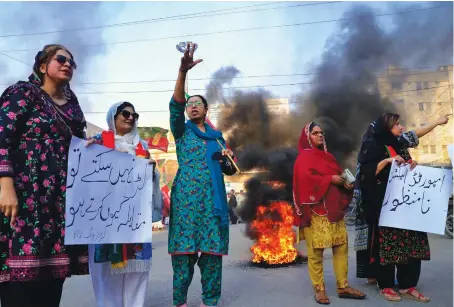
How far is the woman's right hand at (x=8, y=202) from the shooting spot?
1.99 meters

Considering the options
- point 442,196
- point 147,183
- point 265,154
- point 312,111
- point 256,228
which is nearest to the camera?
point 147,183

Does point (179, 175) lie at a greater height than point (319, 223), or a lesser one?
greater

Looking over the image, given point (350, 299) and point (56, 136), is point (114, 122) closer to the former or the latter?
point (56, 136)

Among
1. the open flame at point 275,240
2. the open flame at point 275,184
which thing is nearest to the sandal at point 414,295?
the open flame at point 275,240

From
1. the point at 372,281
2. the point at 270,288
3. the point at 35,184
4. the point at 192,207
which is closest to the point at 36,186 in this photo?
the point at 35,184

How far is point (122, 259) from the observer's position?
10.2 feet

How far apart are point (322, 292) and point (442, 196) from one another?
1.51 m

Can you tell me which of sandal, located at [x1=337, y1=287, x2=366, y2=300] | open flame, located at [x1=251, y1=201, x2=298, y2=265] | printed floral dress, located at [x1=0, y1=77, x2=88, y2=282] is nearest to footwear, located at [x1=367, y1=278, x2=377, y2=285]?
sandal, located at [x1=337, y1=287, x2=366, y2=300]

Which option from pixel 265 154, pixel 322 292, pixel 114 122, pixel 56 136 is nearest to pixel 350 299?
pixel 322 292

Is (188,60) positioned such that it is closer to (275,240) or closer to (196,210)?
(196,210)

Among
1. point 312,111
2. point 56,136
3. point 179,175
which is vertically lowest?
point 179,175

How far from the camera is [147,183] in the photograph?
297 cm

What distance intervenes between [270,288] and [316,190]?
1.33 meters

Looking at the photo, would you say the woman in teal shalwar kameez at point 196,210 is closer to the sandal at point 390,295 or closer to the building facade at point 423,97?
the sandal at point 390,295
